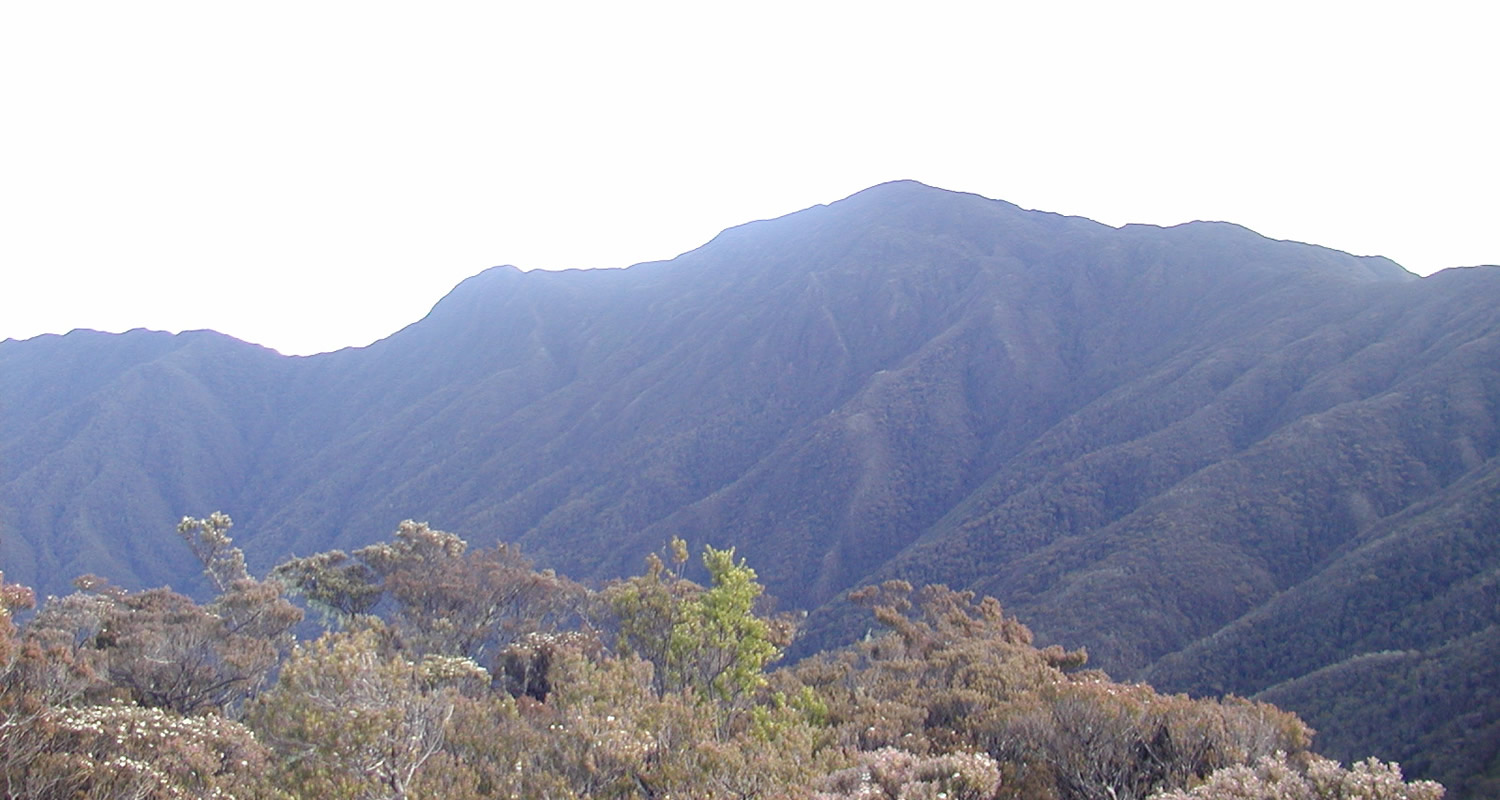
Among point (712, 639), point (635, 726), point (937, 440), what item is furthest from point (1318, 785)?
point (937, 440)

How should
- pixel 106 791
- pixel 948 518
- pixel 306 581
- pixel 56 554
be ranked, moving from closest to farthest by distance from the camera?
1. pixel 106 791
2. pixel 306 581
3. pixel 948 518
4. pixel 56 554

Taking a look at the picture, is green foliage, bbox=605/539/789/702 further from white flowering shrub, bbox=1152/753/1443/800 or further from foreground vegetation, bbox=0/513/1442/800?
white flowering shrub, bbox=1152/753/1443/800

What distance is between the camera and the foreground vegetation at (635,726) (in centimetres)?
901

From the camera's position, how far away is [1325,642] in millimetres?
40656

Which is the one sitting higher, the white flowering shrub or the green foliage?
the white flowering shrub

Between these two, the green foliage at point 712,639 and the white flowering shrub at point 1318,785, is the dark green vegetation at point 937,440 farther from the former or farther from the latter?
the white flowering shrub at point 1318,785

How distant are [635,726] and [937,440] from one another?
250 ft

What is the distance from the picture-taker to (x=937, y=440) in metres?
84.6

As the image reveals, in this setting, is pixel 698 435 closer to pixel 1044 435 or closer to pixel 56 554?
pixel 1044 435

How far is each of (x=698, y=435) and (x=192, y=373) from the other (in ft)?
294

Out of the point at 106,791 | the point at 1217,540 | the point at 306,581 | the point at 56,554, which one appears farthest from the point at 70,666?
the point at 56,554

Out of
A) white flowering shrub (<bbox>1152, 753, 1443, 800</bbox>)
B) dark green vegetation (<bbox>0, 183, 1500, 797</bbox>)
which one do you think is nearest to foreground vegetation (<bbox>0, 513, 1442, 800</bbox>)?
white flowering shrub (<bbox>1152, 753, 1443, 800</bbox>)

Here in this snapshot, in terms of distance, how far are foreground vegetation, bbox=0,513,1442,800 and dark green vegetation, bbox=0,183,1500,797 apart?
22.0 metres

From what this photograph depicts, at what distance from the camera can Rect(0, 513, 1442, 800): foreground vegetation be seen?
901cm
